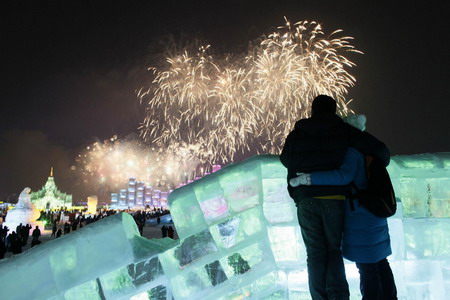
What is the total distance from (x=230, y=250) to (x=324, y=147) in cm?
129

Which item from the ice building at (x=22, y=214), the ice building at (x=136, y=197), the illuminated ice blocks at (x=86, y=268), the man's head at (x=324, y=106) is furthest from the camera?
the ice building at (x=136, y=197)

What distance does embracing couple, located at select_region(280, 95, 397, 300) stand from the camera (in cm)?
232

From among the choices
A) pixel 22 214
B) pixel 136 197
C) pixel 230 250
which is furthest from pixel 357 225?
pixel 136 197

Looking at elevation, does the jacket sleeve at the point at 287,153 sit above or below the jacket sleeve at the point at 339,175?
above

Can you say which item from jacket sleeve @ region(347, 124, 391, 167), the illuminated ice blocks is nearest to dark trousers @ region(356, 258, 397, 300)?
jacket sleeve @ region(347, 124, 391, 167)

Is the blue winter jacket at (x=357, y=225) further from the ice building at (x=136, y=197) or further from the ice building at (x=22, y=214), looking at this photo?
the ice building at (x=136, y=197)

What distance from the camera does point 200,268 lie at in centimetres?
304

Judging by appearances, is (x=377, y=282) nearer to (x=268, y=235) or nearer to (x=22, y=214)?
(x=268, y=235)

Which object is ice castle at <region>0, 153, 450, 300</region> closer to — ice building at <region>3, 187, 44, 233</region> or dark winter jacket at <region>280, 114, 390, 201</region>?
dark winter jacket at <region>280, 114, 390, 201</region>

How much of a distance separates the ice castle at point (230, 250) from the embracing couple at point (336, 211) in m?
0.70

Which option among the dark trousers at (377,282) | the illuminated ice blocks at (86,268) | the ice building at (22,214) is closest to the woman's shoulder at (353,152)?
the dark trousers at (377,282)

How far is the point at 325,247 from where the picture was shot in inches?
92.4

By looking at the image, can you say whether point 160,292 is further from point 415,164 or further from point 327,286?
point 415,164

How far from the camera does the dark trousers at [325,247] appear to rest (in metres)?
2.29
